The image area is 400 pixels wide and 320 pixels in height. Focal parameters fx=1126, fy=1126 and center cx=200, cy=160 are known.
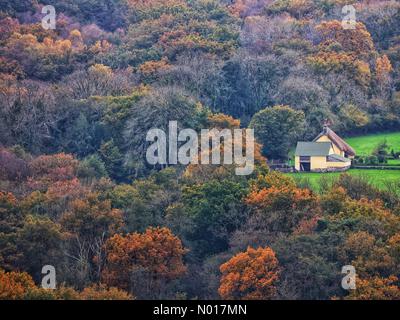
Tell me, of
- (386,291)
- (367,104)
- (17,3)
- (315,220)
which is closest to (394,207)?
(315,220)

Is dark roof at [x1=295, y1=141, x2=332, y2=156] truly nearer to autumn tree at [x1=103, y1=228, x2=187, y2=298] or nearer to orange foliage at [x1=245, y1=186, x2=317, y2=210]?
orange foliage at [x1=245, y1=186, x2=317, y2=210]

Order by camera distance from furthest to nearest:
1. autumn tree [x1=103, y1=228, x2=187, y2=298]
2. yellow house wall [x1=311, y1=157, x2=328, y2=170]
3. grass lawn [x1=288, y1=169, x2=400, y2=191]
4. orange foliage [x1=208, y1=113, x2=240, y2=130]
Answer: orange foliage [x1=208, y1=113, x2=240, y2=130] → yellow house wall [x1=311, y1=157, x2=328, y2=170] → grass lawn [x1=288, y1=169, x2=400, y2=191] → autumn tree [x1=103, y1=228, x2=187, y2=298]

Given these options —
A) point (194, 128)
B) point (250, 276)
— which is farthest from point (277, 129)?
point (250, 276)

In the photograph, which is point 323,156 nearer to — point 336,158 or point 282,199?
point 336,158

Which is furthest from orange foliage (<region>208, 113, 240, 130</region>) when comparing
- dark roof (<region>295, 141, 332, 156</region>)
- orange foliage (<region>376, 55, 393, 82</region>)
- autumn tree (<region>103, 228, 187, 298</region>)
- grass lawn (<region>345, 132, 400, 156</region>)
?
orange foliage (<region>376, 55, 393, 82</region>)

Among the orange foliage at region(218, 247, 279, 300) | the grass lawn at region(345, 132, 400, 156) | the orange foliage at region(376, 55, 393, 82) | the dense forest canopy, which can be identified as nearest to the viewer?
the orange foliage at region(218, 247, 279, 300)

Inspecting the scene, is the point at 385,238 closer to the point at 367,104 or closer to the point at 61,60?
the point at 367,104
